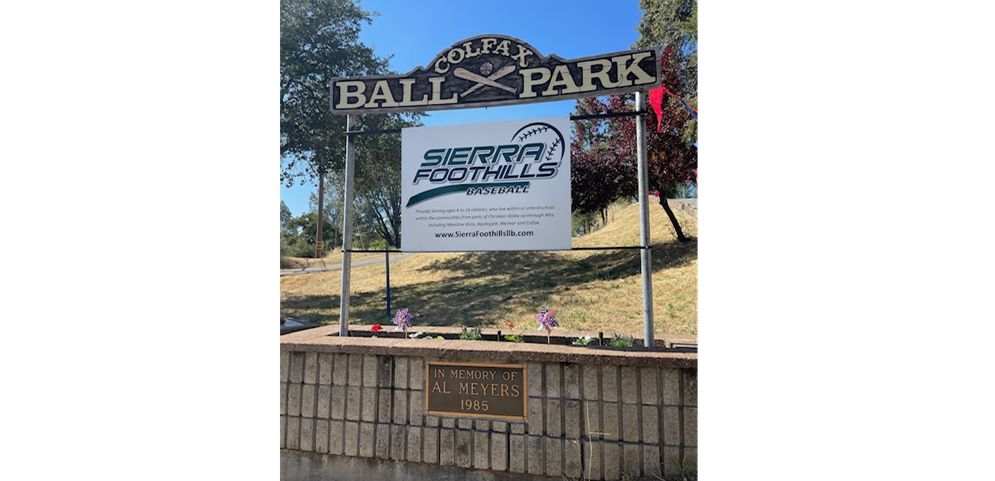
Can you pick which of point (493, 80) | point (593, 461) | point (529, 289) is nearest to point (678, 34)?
point (529, 289)

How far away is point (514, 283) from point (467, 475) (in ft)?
27.4

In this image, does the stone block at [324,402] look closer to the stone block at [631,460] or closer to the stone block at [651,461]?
the stone block at [631,460]

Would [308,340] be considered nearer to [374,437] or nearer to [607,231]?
[374,437]

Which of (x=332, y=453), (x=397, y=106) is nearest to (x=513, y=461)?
(x=332, y=453)

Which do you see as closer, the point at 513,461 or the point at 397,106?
the point at 513,461

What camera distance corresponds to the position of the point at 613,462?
9.39ft

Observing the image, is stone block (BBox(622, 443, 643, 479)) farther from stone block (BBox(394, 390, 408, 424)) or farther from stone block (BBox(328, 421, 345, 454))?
stone block (BBox(328, 421, 345, 454))

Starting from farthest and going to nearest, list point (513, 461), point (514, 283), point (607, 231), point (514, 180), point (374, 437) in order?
point (607, 231)
point (514, 283)
point (514, 180)
point (374, 437)
point (513, 461)

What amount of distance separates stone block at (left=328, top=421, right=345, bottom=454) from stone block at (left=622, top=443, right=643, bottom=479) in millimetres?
1876

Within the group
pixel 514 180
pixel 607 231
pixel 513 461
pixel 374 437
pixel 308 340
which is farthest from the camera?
pixel 607 231

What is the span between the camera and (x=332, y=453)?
128 inches

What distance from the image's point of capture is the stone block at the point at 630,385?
2.88 m

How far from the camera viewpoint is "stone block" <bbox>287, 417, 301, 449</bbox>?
3.32m

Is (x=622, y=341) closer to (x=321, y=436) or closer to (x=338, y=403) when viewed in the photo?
(x=338, y=403)
